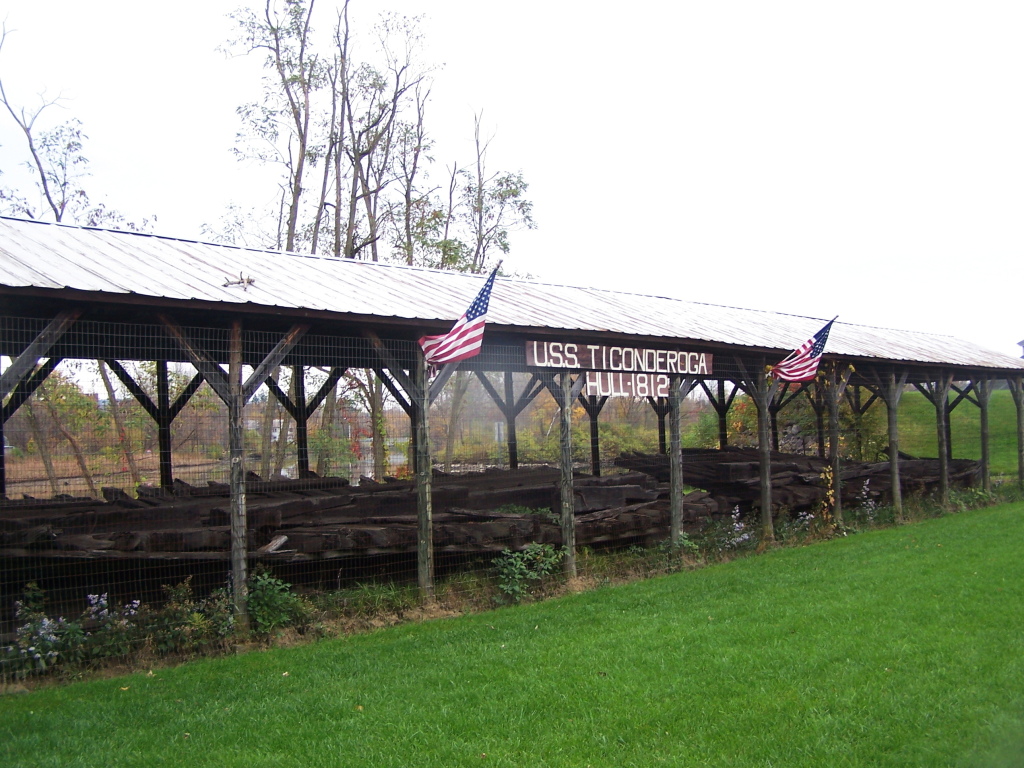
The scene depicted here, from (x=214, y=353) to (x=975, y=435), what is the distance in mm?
35743

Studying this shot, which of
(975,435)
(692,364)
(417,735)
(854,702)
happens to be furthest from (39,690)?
(975,435)

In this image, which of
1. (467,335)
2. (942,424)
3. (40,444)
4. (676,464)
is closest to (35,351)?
(467,335)

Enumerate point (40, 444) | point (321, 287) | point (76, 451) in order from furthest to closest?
point (76, 451)
point (40, 444)
point (321, 287)

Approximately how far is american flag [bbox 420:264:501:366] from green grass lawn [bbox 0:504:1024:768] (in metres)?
2.66

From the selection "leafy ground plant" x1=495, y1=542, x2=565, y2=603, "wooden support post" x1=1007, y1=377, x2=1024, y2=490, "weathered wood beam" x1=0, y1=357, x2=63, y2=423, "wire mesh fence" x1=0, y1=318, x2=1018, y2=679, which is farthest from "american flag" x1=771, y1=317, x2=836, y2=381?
"wooden support post" x1=1007, y1=377, x2=1024, y2=490

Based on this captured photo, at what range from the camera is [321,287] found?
9.36 meters

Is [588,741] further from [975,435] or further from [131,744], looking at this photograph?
[975,435]

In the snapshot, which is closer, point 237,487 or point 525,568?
point 237,487

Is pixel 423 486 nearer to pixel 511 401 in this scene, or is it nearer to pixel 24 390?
pixel 24 390

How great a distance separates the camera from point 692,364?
479 inches

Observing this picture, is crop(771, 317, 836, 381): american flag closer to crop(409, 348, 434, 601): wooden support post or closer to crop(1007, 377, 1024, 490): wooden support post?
crop(409, 348, 434, 601): wooden support post

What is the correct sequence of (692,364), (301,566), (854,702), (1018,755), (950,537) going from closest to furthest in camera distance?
(1018,755) < (854,702) < (301,566) < (692,364) < (950,537)

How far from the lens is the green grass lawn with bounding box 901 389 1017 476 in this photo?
32.5 metres

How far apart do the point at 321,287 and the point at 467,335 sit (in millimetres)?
1977
